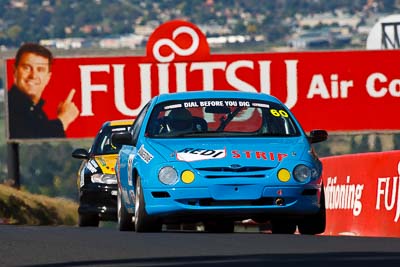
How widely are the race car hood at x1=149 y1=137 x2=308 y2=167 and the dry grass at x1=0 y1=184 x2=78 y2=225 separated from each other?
1052cm

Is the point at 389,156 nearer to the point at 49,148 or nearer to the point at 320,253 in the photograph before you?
the point at 320,253

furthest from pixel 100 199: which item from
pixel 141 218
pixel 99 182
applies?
pixel 141 218

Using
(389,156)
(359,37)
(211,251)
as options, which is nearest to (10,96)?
(389,156)

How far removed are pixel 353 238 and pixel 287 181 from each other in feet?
2.98

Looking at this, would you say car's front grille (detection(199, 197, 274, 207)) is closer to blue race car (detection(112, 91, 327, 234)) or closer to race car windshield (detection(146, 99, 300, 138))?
blue race car (detection(112, 91, 327, 234))

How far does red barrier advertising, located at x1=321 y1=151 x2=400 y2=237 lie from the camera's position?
18953 mm

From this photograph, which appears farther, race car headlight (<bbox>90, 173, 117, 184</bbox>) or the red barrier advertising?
race car headlight (<bbox>90, 173, 117, 184</bbox>)

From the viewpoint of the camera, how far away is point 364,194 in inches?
806

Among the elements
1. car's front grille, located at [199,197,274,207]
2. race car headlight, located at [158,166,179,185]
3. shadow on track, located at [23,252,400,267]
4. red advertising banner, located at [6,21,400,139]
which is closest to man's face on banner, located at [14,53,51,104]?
red advertising banner, located at [6,21,400,139]

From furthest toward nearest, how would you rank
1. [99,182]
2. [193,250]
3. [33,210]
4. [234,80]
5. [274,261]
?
[234,80]
[33,210]
[99,182]
[193,250]
[274,261]

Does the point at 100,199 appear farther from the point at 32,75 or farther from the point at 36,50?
the point at 36,50

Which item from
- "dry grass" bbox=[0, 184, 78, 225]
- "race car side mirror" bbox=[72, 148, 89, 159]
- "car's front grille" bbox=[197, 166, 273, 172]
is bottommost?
"dry grass" bbox=[0, 184, 78, 225]

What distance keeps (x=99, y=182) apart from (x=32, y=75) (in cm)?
1746

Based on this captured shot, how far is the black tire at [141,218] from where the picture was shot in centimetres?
1631
